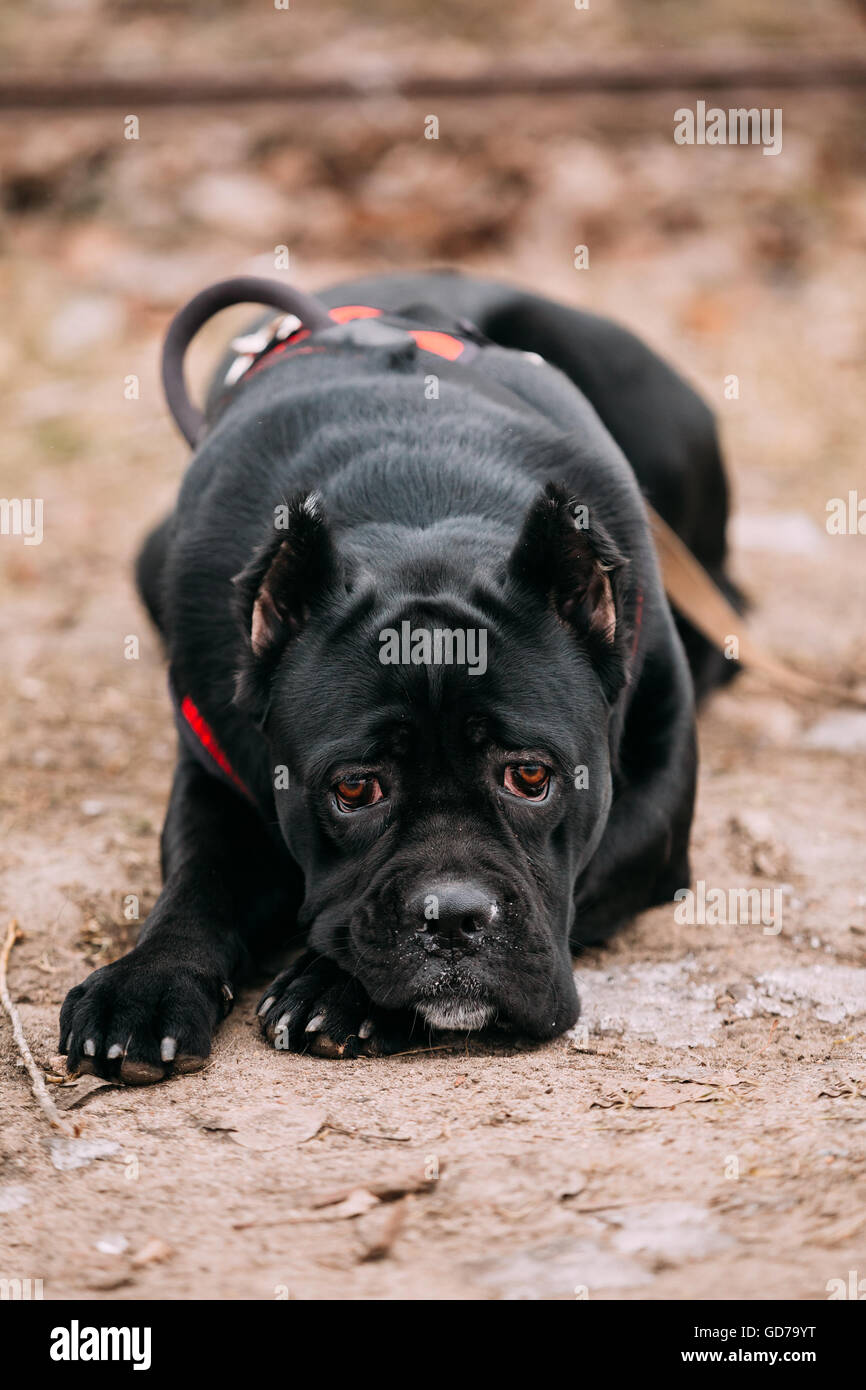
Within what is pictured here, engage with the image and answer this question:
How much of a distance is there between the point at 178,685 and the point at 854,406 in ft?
19.3

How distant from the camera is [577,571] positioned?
9.13 ft

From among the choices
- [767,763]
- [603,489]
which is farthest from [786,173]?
[603,489]

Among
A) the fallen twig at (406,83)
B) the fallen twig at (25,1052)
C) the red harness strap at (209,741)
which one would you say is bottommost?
the fallen twig at (25,1052)

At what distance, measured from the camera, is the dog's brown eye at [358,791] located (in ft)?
8.77

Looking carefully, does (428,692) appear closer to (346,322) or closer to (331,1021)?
(331,1021)

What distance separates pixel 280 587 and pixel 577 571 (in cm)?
Answer: 58

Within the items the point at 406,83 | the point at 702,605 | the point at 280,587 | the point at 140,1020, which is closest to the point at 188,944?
the point at 140,1020

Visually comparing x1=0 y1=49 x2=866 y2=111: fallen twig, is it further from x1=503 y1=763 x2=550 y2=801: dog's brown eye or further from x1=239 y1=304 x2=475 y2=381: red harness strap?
x1=503 y1=763 x2=550 y2=801: dog's brown eye

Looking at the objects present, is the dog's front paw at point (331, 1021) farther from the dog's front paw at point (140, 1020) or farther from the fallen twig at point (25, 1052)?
the fallen twig at point (25, 1052)

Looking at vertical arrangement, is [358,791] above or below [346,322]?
below

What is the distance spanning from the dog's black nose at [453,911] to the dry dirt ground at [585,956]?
27cm

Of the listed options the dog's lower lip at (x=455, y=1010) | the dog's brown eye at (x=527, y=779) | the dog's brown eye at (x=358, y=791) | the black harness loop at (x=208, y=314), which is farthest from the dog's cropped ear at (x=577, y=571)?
the black harness loop at (x=208, y=314)

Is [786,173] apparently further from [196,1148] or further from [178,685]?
[196,1148]

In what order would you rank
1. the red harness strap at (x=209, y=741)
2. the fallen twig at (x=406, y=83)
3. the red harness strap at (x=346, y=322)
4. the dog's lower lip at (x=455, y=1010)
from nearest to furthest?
the dog's lower lip at (x=455, y=1010) < the red harness strap at (x=209, y=741) < the red harness strap at (x=346, y=322) < the fallen twig at (x=406, y=83)
